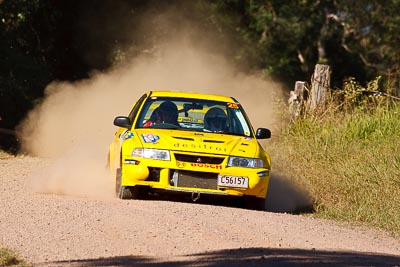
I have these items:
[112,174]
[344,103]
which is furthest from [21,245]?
[344,103]

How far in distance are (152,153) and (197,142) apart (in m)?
0.60

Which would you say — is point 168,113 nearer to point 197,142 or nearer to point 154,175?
point 197,142

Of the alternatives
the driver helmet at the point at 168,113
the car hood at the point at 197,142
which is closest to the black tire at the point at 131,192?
the car hood at the point at 197,142

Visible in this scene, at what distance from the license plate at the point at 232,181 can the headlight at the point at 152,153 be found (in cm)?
69

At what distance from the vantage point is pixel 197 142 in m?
13.9

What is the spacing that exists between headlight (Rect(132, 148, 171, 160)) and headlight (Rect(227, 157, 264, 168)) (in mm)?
778

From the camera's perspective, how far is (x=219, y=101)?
15609 mm

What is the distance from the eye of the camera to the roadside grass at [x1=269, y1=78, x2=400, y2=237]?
14.9 m

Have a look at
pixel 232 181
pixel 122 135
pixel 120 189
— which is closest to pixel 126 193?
pixel 120 189

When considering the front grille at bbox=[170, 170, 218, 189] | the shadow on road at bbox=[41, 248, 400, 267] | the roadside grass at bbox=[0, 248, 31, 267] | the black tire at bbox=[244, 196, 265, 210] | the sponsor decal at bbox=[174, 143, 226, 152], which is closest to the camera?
the shadow on road at bbox=[41, 248, 400, 267]

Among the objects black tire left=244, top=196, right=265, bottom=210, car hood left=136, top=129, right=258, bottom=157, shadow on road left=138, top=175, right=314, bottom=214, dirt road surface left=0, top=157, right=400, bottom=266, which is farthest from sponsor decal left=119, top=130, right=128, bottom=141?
black tire left=244, top=196, right=265, bottom=210

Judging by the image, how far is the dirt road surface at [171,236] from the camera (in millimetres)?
9828

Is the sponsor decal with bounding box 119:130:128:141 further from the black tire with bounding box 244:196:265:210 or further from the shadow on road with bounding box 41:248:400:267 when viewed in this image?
the shadow on road with bounding box 41:248:400:267

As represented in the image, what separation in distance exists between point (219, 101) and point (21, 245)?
564cm
